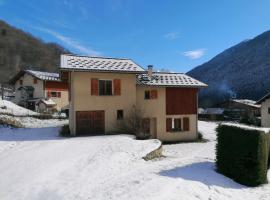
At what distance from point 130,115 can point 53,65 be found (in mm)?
60439

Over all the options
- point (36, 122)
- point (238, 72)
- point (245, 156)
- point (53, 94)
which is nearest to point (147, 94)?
point (36, 122)

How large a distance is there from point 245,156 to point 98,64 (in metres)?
15.4

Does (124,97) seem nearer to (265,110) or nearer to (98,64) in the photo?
(98,64)

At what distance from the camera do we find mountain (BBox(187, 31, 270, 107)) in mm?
71700

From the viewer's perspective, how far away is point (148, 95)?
26.6m

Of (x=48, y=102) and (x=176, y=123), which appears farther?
(x=48, y=102)

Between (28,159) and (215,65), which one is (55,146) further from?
(215,65)

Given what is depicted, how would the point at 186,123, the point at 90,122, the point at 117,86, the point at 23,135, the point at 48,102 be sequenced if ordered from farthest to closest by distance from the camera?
the point at 48,102, the point at 186,123, the point at 117,86, the point at 90,122, the point at 23,135

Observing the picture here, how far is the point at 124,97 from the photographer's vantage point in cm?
2417

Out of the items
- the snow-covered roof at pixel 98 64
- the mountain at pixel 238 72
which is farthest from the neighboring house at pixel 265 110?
the mountain at pixel 238 72

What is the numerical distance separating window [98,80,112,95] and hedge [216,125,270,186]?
12.6 meters

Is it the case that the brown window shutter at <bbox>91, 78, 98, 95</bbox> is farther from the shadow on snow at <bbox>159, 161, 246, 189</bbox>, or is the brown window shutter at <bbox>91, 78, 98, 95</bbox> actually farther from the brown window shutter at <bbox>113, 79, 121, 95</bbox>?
the shadow on snow at <bbox>159, 161, 246, 189</bbox>

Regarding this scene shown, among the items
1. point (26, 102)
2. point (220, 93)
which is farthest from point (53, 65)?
point (220, 93)

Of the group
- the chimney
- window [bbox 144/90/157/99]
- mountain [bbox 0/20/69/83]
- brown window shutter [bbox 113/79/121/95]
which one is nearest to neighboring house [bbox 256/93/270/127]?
the chimney
